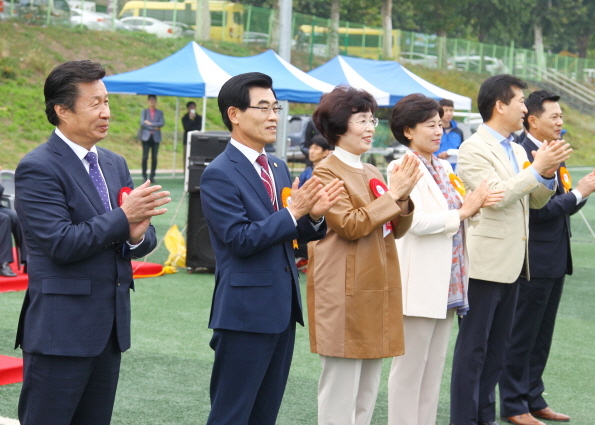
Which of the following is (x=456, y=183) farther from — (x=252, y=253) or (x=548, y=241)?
(x=252, y=253)

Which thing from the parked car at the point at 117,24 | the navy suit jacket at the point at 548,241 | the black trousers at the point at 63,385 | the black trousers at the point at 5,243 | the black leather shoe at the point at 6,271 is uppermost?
the parked car at the point at 117,24

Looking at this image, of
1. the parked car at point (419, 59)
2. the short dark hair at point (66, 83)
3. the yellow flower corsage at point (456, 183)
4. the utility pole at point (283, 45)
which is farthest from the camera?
the parked car at point (419, 59)

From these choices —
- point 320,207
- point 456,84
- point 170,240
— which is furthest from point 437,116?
point 456,84

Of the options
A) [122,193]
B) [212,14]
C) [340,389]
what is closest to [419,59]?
[212,14]

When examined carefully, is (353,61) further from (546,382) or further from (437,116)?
(437,116)

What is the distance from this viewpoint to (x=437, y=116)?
4152 mm

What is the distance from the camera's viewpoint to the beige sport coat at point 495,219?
4.41 metres

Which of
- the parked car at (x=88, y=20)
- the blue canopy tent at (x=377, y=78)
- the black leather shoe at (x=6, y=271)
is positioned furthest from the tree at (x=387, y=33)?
the black leather shoe at (x=6, y=271)

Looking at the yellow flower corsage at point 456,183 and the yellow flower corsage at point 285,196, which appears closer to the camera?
the yellow flower corsage at point 285,196

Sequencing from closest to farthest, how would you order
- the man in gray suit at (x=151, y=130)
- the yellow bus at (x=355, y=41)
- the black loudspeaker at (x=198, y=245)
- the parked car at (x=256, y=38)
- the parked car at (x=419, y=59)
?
the black loudspeaker at (x=198, y=245), the man in gray suit at (x=151, y=130), the parked car at (x=256, y=38), the yellow bus at (x=355, y=41), the parked car at (x=419, y=59)

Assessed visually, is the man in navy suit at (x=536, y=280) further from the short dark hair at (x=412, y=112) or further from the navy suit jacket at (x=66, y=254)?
the navy suit jacket at (x=66, y=254)

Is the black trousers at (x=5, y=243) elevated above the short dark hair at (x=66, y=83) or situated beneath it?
situated beneath

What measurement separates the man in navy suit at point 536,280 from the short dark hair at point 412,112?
1.07 m

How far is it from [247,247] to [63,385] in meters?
0.80
